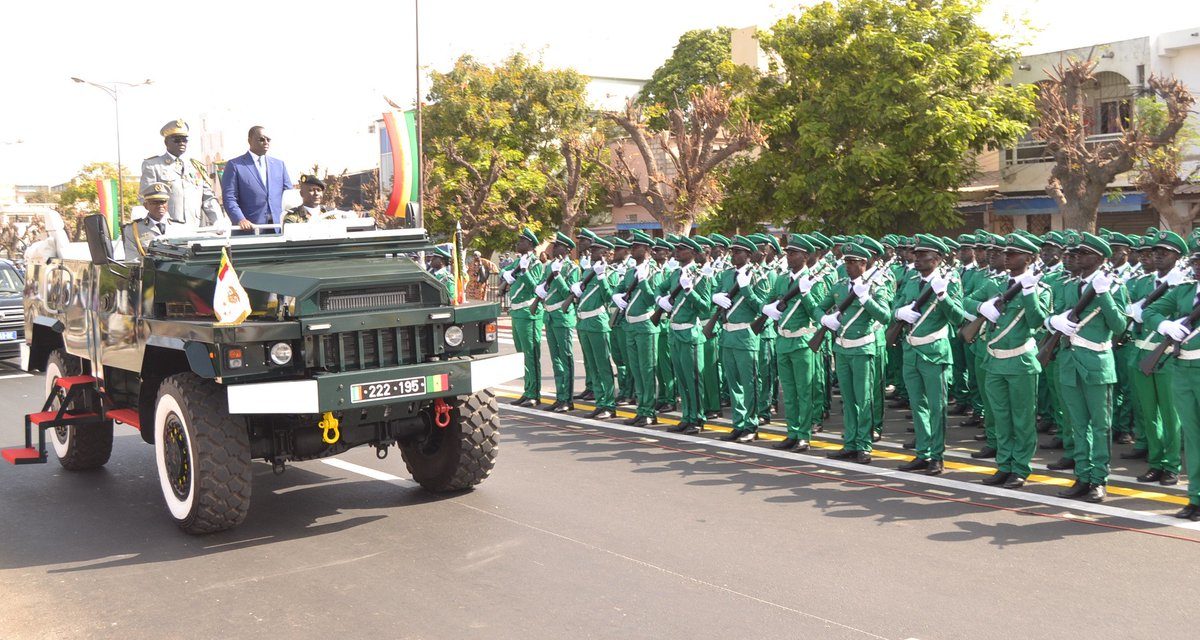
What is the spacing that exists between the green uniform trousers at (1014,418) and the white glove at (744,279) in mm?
2601

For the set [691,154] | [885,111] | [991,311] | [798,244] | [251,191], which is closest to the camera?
[991,311]

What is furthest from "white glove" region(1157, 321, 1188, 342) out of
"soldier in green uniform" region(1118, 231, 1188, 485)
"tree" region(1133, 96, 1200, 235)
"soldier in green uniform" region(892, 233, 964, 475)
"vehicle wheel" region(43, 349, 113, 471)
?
"tree" region(1133, 96, 1200, 235)

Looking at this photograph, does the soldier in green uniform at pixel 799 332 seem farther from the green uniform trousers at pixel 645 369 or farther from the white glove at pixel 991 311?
the green uniform trousers at pixel 645 369

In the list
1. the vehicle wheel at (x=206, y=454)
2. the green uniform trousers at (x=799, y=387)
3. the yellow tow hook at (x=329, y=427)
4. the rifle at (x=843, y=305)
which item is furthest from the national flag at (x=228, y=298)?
the green uniform trousers at (x=799, y=387)

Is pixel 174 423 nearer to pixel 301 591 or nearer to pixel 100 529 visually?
pixel 100 529

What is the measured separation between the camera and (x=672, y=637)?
5.13 meters

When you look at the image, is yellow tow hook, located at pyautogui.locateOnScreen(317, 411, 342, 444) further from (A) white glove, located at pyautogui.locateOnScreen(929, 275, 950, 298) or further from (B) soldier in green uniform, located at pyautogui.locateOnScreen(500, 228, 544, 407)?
(B) soldier in green uniform, located at pyautogui.locateOnScreen(500, 228, 544, 407)

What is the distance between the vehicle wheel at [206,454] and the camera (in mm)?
6715

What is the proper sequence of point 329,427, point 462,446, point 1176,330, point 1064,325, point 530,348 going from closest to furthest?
point 329,427 → point 1176,330 → point 1064,325 → point 462,446 → point 530,348

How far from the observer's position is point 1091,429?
783cm

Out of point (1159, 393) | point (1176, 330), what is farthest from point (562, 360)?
point (1176, 330)

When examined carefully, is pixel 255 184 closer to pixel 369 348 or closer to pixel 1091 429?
pixel 369 348

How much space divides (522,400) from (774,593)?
7572 mm

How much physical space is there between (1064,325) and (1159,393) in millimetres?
1358
